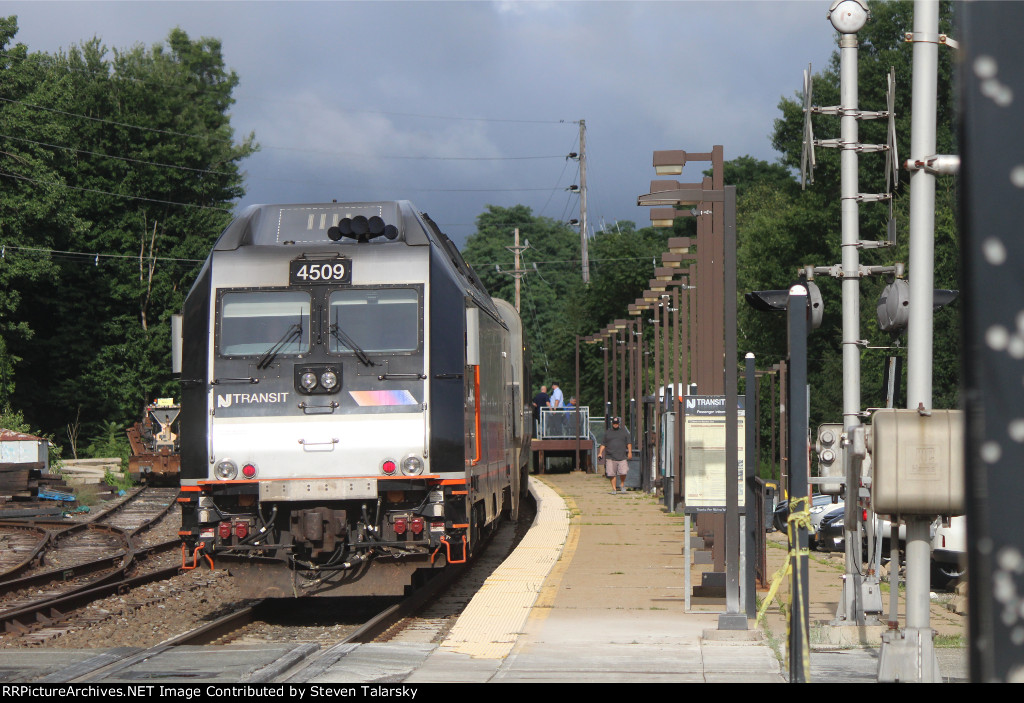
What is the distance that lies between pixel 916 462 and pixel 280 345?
711 cm

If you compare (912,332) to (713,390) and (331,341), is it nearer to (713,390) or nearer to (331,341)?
(331,341)

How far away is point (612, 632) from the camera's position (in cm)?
965

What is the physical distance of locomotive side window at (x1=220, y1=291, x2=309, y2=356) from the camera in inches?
460

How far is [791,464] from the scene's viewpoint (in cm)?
601

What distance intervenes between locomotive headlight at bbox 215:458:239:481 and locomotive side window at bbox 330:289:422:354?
4.64 feet

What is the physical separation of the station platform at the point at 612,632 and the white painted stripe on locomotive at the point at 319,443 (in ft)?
5.22

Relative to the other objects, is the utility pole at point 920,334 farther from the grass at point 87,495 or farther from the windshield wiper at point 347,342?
the grass at point 87,495

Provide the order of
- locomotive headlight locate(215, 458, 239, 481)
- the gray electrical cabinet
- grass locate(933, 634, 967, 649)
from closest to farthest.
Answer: the gray electrical cabinet
grass locate(933, 634, 967, 649)
locomotive headlight locate(215, 458, 239, 481)

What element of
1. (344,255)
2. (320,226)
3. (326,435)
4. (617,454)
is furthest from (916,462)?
(617,454)

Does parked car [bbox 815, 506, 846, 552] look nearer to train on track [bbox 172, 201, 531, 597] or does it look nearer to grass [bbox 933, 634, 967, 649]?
train on track [bbox 172, 201, 531, 597]

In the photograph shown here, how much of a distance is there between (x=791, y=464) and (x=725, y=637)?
354cm

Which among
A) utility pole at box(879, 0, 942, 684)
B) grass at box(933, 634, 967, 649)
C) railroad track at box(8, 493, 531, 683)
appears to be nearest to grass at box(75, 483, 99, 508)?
railroad track at box(8, 493, 531, 683)

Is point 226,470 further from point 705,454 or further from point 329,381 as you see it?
point 705,454

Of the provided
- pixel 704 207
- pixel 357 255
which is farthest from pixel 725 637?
pixel 704 207
